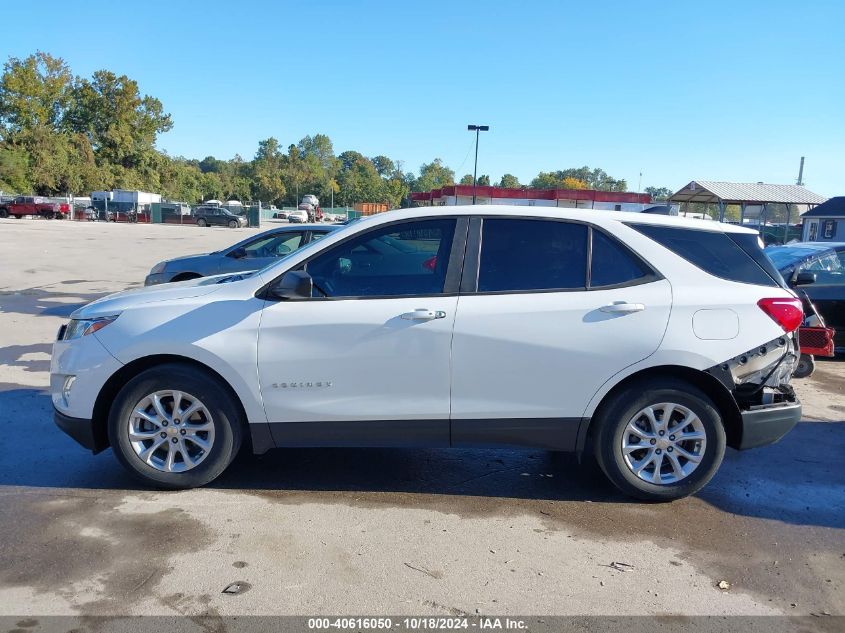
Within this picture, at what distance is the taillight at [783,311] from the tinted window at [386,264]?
78.6 inches

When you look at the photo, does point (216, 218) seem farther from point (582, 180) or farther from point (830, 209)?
point (582, 180)

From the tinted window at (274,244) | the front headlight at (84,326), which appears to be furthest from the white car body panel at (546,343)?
the tinted window at (274,244)

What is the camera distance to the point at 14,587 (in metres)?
3.21

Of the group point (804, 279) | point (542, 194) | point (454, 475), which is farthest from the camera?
point (542, 194)

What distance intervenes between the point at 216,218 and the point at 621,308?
2240 inches

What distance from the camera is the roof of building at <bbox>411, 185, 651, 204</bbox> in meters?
50.5

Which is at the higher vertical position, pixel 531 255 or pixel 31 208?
pixel 31 208

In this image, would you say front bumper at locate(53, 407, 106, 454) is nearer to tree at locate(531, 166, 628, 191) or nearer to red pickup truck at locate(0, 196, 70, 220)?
red pickup truck at locate(0, 196, 70, 220)

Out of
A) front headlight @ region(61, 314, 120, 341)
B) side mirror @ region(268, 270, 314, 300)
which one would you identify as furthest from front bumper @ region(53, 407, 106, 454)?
side mirror @ region(268, 270, 314, 300)

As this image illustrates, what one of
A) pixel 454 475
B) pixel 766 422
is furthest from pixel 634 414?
pixel 454 475

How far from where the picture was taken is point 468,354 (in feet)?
13.3

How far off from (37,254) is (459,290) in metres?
21.2

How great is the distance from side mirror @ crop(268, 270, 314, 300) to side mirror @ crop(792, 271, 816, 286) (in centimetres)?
599

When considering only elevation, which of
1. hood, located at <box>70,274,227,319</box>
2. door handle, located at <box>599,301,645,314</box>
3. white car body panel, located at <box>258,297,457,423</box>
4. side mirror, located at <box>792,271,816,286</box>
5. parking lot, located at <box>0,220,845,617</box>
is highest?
side mirror, located at <box>792,271,816,286</box>
